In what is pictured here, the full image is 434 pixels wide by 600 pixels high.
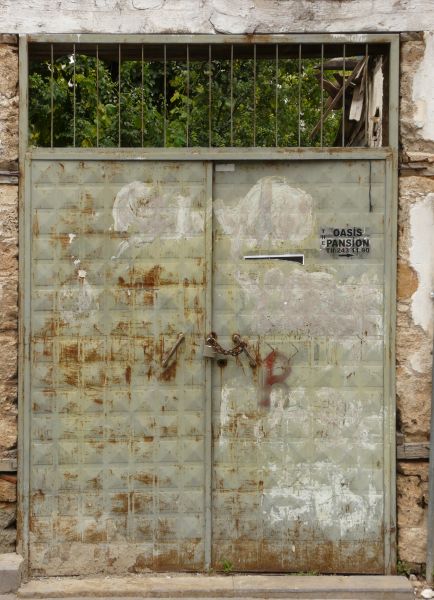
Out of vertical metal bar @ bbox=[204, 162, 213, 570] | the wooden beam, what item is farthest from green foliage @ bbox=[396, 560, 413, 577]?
vertical metal bar @ bbox=[204, 162, 213, 570]

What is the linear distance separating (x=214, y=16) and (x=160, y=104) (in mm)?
8638

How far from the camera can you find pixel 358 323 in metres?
4.78

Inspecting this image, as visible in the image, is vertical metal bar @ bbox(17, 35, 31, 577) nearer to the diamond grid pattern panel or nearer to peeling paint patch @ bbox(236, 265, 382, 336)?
the diamond grid pattern panel

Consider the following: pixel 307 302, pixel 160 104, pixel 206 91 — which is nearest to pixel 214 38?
pixel 307 302

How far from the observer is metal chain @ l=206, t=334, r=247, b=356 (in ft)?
15.4

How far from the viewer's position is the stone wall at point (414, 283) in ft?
15.5

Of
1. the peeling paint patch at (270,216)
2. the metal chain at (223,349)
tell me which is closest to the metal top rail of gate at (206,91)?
the peeling paint patch at (270,216)

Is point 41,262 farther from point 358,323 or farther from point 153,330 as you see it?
point 358,323

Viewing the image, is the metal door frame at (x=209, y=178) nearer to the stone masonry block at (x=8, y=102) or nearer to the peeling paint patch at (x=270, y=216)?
the stone masonry block at (x=8, y=102)

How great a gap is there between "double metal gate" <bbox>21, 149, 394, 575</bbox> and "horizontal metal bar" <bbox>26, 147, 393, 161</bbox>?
2cm

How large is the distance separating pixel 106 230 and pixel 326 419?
1.70 metres

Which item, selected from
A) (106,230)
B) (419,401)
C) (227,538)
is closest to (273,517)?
(227,538)

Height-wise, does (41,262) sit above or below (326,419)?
above

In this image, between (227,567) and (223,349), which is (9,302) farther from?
(227,567)
